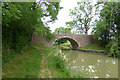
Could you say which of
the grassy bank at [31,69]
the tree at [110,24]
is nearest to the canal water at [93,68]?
the grassy bank at [31,69]

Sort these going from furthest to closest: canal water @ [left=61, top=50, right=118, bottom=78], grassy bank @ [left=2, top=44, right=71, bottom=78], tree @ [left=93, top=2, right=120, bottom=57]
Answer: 1. tree @ [left=93, top=2, right=120, bottom=57]
2. canal water @ [left=61, top=50, right=118, bottom=78]
3. grassy bank @ [left=2, top=44, right=71, bottom=78]

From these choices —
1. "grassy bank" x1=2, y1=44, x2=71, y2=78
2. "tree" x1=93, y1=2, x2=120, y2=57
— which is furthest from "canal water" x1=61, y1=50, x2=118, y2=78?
"tree" x1=93, y1=2, x2=120, y2=57

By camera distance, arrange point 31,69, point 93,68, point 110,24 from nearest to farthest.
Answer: point 31,69 → point 93,68 → point 110,24

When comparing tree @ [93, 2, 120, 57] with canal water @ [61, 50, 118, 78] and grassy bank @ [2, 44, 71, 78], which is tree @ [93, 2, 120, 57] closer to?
canal water @ [61, 50, 118, 78]

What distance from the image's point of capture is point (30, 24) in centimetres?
729

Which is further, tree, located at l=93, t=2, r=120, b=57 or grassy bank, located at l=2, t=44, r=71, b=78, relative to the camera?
tree, located at l=93, t=2, r=120, b=57

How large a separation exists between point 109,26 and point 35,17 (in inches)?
487

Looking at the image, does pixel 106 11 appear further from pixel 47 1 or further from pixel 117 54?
pixel 47 1

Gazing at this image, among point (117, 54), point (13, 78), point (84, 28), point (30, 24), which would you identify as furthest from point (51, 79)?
point (84, 28)

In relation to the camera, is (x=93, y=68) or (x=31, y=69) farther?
(x=93, y=68)

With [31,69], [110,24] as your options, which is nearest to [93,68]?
[31,69]

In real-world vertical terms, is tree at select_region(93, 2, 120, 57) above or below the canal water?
above

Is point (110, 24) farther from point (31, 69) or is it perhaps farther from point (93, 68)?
point (31, 69)

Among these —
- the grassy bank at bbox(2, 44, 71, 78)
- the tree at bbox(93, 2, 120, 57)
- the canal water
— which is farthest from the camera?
the tree at bbox(93, 2, 120, 57)
